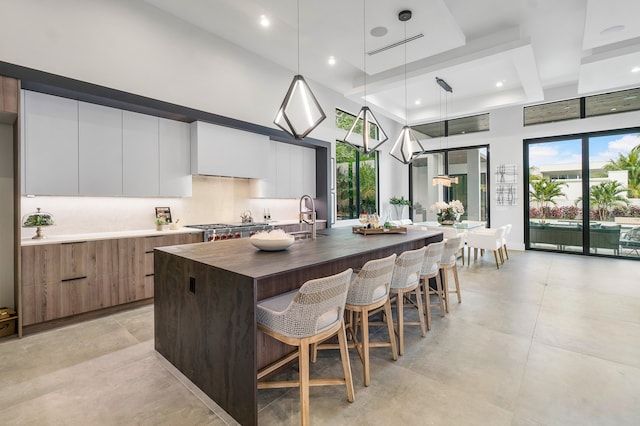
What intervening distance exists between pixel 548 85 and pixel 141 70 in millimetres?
8457

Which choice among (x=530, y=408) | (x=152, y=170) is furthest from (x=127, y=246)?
(x=530, y=408)

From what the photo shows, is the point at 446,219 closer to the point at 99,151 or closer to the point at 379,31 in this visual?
the point at 379,31

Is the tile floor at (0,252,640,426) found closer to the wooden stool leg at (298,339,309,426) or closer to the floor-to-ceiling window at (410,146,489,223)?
the wooden stool leg at (298,339,309,426)

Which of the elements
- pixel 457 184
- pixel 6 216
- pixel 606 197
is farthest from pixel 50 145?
pixel 606 197

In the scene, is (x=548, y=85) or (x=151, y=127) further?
(x=548, y=85)

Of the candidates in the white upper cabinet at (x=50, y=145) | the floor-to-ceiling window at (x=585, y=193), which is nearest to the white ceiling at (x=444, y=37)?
the floor-to-ceiling window at (x=585, y=193)

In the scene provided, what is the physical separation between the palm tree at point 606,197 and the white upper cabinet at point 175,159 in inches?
338

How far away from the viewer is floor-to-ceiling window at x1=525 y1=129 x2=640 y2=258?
653 centimetres

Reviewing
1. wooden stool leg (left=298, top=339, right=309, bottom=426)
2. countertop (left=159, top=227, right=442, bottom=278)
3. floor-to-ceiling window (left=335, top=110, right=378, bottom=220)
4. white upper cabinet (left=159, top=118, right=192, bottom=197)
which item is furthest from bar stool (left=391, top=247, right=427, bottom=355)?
floor-to-ceiling window (left=335, top=110, right=378, bottom=220)

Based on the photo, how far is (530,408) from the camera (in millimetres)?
1936

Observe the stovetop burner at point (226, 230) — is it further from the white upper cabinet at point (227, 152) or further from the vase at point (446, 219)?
the vase at point (446, 219)

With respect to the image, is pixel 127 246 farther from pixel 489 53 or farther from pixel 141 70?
pixel 489 53

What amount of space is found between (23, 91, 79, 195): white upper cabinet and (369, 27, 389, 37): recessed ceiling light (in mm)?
3734

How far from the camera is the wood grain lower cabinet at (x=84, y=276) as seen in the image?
3.00 metres
